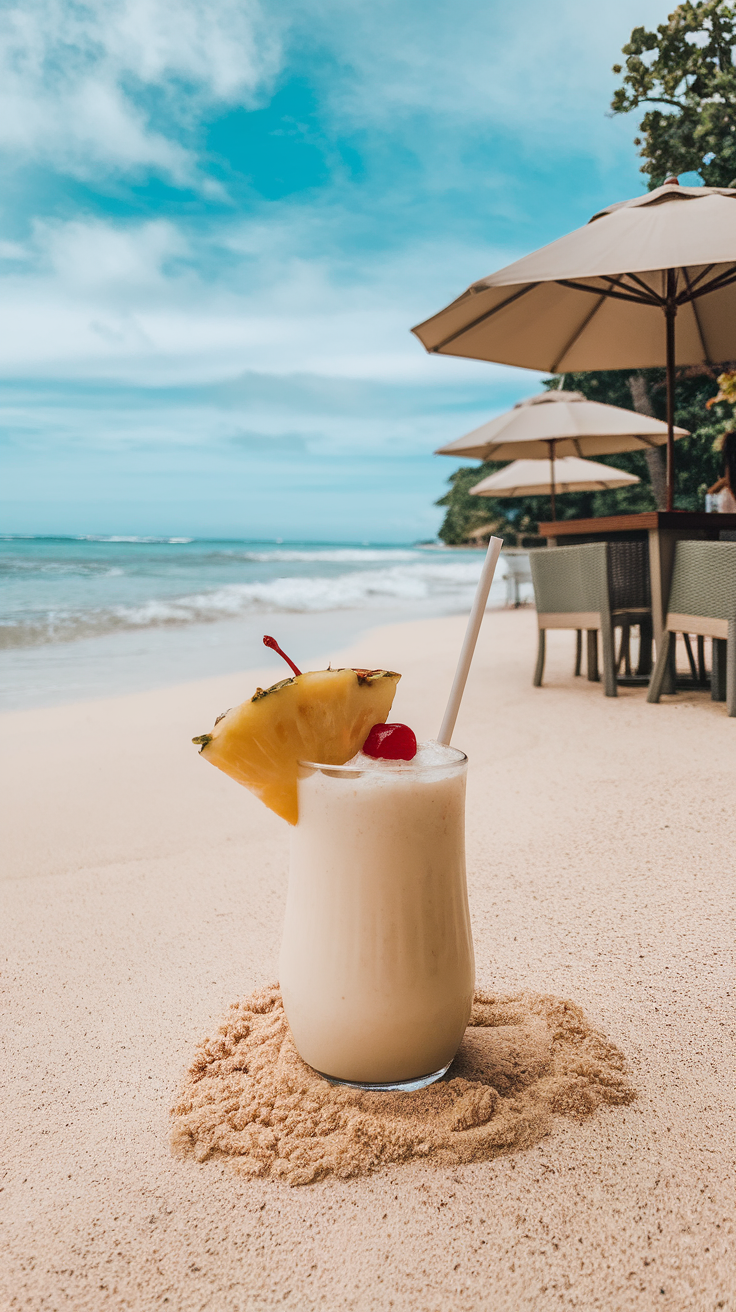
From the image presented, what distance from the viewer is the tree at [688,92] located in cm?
1333

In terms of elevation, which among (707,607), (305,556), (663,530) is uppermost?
(663,530)

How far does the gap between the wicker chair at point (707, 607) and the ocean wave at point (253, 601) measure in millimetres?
5747

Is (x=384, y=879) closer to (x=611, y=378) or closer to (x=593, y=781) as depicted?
(x=593, y=781)

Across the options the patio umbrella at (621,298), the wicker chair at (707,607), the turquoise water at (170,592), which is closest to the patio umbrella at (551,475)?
the turquoise water at (170,592)

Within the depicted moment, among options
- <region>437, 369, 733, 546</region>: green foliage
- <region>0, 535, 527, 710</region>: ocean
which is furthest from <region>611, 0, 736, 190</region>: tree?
<region>0, 535, 527, 710</region>: ocean

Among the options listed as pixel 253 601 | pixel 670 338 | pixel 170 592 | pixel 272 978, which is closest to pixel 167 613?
pixel 253 601

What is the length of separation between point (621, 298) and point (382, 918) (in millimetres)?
4429

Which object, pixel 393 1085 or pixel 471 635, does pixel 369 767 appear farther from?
pixel 393 1085

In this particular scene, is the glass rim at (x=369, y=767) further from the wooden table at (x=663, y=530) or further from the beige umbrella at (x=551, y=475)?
the beige umbrella at (x=551, y=475)

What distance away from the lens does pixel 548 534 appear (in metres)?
5.10

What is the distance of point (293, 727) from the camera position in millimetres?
1069

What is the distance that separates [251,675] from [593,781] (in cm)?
321

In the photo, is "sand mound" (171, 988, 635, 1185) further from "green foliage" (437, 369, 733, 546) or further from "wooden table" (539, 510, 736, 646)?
"green foliage" (437, 369, 733, 546)

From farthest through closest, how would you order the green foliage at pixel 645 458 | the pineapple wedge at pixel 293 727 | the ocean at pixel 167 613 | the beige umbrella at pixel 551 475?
1. the green foliage at pixel 645 458
2. the beige umbrella at pixel 551 475
3. the ocean at pixel 167 613
4. the pineapple wedge at pixel 293 727
